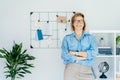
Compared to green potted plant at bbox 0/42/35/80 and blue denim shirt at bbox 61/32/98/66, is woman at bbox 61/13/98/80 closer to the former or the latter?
blue denim shirt at bbox 61/32/98/66

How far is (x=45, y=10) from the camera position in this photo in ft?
12.5

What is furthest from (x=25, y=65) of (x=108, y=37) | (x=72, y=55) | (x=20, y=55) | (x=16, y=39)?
(x=108, y=37)

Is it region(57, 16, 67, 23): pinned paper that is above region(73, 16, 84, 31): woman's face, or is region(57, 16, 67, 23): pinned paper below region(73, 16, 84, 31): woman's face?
above

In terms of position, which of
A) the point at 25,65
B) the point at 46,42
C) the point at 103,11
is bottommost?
the point at 25,65

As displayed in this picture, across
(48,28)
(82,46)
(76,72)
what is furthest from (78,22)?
(48,28)

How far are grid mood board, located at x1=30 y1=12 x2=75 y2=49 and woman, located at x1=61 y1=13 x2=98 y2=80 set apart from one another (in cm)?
61

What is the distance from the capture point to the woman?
311 centimetres

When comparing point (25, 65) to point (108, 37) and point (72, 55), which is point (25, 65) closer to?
point (72, 55)

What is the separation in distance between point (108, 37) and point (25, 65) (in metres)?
1.32

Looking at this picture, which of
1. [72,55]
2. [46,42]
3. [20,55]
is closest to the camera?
[72,55]

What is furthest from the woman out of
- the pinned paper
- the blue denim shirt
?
the pinned paper

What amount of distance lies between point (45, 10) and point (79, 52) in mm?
1009

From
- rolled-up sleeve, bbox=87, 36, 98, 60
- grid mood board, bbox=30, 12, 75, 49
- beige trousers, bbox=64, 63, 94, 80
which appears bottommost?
beige trousers, bbox=64, 63, 94, 80

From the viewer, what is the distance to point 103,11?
12.4ft
